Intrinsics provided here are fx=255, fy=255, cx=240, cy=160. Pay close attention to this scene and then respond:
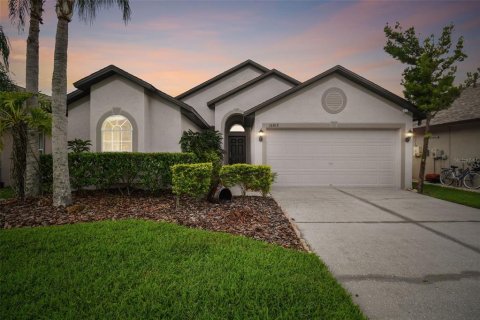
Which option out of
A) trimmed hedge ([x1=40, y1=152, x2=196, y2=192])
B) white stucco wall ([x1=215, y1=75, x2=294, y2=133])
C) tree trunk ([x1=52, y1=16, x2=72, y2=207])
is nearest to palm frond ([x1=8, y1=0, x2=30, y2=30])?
tree trunk ([x1=52, y1=16, x2=72, y2=207])

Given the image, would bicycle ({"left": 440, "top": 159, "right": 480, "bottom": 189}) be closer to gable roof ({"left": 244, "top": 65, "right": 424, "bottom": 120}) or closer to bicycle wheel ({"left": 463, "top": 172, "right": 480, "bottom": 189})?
bicycle wheel ({"left": 463, "top": 172, "right": 480, "bottom": 189})

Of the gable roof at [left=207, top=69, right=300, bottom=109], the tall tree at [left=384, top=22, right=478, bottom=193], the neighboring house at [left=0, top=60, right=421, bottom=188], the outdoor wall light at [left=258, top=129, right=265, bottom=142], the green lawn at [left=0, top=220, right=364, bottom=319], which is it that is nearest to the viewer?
the green lawn at [left=0, top=220, right=364, bottom=319]

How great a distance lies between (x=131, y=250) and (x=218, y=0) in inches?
423

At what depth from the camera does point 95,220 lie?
584cm

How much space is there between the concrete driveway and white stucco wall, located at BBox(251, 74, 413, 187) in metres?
3.94

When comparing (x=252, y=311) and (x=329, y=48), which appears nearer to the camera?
(x=252, y=311)

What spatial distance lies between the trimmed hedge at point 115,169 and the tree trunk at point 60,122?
124 cm

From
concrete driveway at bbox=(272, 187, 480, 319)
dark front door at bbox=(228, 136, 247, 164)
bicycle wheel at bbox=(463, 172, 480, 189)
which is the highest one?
dark front door at bbox=(228, 136, 247, 164)

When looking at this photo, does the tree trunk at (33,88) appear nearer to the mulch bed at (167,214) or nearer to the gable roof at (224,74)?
the mulch bed at (167,214)

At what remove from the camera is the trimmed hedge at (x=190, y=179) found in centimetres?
712

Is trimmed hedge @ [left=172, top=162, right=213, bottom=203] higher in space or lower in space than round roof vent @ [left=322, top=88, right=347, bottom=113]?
lower

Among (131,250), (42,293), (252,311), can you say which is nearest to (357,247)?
(252,311)

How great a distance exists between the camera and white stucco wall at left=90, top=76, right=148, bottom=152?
10.9m

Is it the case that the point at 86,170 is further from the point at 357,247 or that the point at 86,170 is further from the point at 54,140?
the point at 357,247
